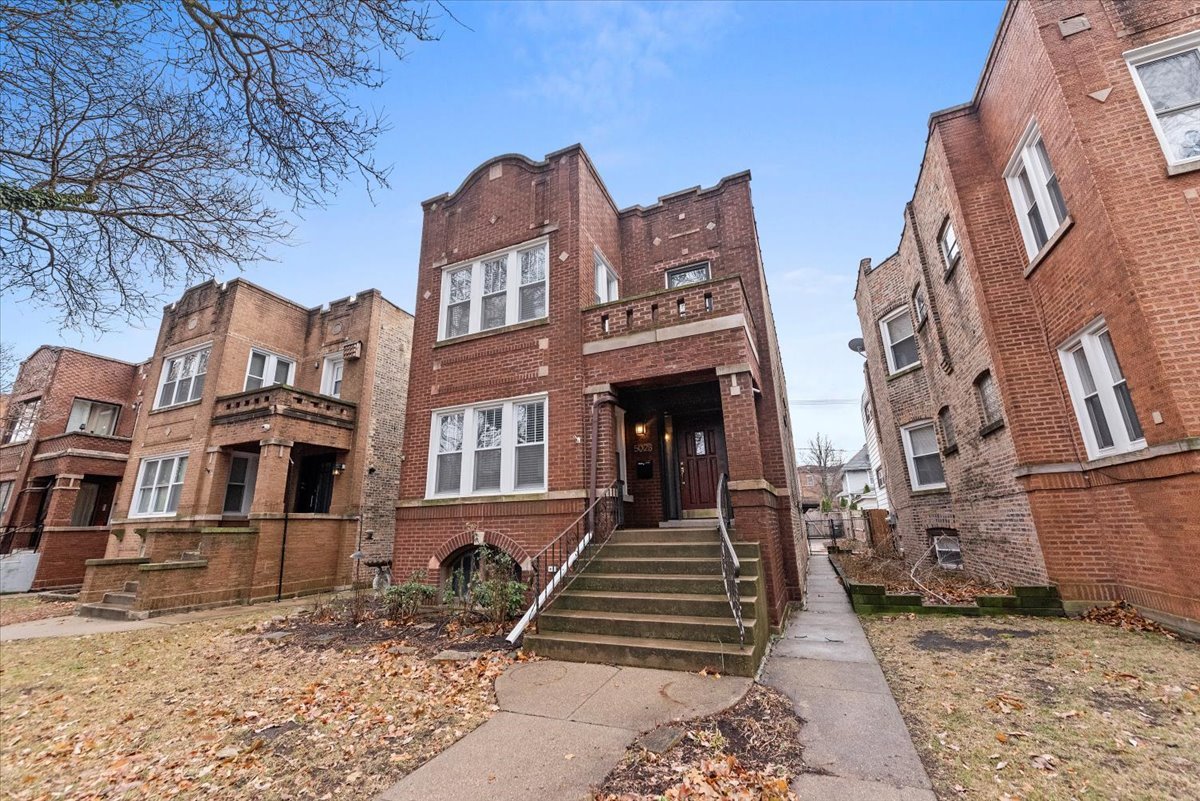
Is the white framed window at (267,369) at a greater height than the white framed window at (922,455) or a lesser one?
greater

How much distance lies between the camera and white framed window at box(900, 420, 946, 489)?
42.9 feet

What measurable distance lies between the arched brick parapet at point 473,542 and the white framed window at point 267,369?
1046 centimetres

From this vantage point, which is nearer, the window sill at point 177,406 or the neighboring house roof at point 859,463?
the window sill at point 177,406

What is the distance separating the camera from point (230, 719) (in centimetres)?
466

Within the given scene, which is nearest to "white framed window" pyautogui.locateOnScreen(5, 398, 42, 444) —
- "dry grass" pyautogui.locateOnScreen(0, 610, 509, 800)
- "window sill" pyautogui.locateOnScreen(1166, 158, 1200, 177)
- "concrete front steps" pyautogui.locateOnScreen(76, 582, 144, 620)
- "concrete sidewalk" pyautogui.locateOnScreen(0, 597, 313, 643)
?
"concrete front steps" pyautogui.locateOnScreen(76, 582, 144, 620)

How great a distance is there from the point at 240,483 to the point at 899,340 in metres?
20.6

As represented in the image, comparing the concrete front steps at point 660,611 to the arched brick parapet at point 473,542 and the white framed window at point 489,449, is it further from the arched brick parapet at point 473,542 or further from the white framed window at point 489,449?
the white framed window at point 489,449

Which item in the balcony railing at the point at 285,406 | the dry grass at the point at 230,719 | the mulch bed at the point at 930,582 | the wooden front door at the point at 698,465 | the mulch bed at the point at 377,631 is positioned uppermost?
the balcony railing at the point at 285,406

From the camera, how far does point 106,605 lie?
10992 millimetres

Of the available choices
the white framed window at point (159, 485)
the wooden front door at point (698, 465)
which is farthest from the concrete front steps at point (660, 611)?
the white framed window at point (159, 485)

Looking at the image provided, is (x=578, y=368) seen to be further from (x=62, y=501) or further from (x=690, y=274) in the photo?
(x=62, y=501)

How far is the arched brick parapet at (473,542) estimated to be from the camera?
8.98 m

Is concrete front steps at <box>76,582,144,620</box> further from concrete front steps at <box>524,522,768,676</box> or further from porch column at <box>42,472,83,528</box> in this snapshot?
concrete front steps at <box>524,522,768,676</box>

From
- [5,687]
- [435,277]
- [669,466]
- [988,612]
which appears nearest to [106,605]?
[5,687]
